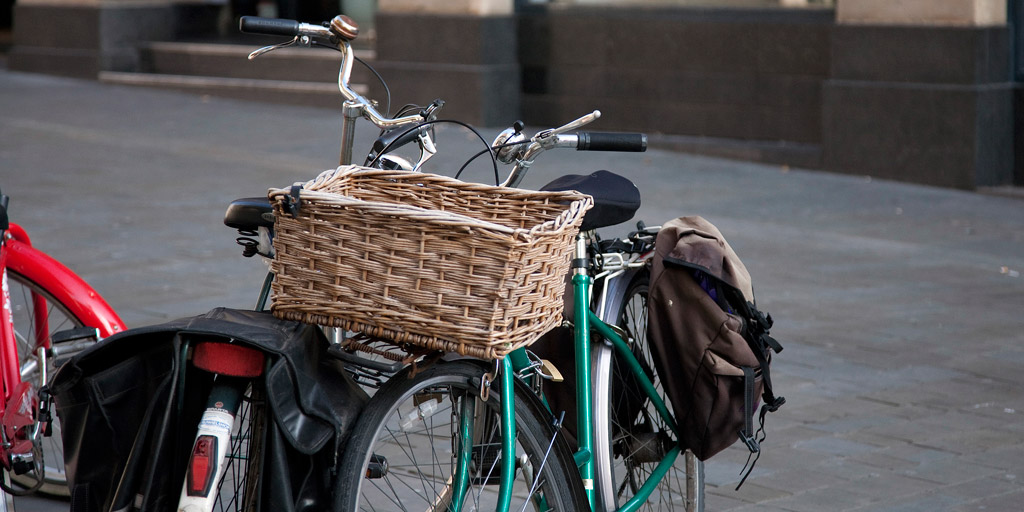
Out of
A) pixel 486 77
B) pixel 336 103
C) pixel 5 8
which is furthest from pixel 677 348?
pixel 5 8

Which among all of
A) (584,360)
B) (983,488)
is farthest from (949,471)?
(584,360)

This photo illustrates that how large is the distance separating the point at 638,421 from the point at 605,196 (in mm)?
722

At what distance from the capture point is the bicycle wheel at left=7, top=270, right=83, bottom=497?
3707 millimetres

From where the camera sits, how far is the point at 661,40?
11.9 meters

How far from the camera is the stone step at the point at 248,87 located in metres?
13.9

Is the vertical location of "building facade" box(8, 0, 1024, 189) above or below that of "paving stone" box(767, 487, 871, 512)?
above

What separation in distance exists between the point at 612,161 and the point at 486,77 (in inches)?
90.5

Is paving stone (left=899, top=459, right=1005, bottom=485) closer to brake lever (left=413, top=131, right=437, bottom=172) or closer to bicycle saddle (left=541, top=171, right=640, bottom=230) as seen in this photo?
bicycle saddle (left=541, top=171, right=640, bottom=230)

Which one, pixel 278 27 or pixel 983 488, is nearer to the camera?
pixel 278 27

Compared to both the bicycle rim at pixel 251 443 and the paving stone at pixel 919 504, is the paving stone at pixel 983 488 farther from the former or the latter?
the bicycle rim at pixel 251 443

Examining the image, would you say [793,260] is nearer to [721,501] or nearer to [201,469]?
[721,501]

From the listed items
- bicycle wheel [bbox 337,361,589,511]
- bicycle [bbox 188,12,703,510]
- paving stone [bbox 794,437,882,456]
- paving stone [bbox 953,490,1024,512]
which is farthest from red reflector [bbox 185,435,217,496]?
paving stone [bbox 794,437,882,456]

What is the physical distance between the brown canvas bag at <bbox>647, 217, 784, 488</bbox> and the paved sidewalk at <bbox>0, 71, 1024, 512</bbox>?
920 mm

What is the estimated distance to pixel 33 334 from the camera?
3.94 meters
